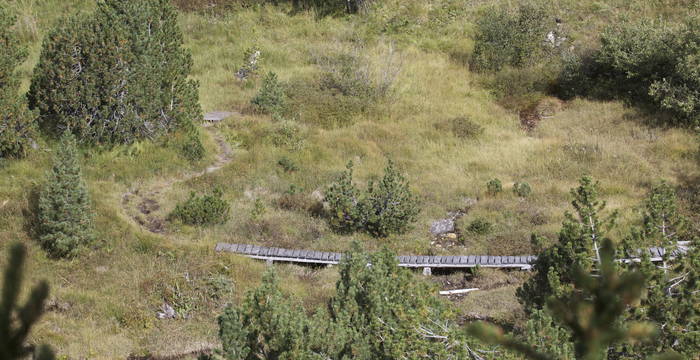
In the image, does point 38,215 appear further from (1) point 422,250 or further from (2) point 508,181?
(2) point 508,181

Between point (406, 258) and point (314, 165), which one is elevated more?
point (406, 258)

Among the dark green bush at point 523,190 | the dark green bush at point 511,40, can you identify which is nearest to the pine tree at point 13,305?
the dark green bush at point 523,190

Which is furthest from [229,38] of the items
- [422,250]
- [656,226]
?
[656,226]

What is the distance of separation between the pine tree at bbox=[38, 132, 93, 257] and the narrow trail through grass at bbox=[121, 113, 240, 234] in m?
1.52

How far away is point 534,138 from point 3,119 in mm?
12017

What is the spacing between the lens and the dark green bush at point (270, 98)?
18891 mm

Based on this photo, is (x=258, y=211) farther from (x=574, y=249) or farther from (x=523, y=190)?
(x=574, y=249)

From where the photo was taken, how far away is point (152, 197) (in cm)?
1434

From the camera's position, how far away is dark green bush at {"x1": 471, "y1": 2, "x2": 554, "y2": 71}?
72.3ft

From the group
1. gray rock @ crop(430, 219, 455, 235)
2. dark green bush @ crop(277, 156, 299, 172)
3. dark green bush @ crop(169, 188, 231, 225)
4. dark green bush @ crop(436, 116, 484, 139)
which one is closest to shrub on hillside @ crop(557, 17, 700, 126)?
dark green bush @ crop(436, 116, 484, 139)

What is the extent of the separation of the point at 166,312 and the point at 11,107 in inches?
251

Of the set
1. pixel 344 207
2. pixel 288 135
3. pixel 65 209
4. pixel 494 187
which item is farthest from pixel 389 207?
pixel 65 209

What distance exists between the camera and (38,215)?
11750mm

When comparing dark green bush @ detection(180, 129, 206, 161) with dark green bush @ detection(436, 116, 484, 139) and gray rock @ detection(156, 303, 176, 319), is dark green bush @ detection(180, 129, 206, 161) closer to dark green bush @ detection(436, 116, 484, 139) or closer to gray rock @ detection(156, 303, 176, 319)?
gray rock @ detection(156, 303, 176, 319)
